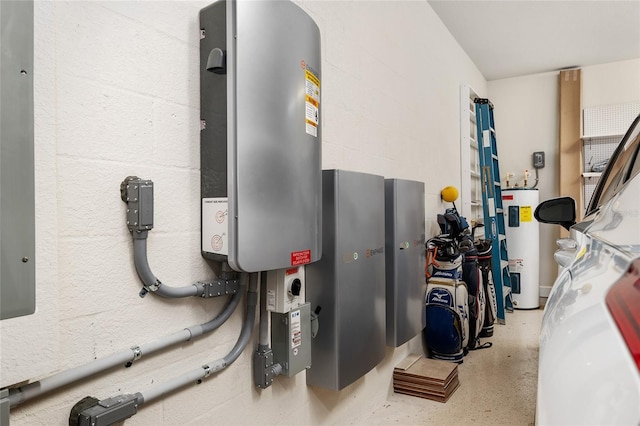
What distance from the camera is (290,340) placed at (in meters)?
1.69

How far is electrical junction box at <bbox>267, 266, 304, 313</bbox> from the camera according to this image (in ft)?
5.45

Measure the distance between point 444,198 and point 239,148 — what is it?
289 cm

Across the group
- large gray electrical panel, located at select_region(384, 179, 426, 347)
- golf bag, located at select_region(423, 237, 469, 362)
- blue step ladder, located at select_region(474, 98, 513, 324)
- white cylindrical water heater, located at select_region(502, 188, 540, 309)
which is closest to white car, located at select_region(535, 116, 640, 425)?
large gray electrical panel, located at select_region(384, 179, 426, 347)

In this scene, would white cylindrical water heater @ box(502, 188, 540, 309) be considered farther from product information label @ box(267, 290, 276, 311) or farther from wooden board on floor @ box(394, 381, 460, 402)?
product information label @ box(267, 290, 276, 311)

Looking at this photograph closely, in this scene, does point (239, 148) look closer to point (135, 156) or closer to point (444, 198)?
point (135, 156)

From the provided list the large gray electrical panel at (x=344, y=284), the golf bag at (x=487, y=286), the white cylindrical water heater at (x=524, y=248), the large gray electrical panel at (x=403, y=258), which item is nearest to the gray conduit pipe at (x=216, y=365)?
the large gray electrical panel at (x=344, y=284)

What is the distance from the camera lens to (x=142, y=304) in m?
1.25

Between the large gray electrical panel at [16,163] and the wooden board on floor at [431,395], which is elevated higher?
the large gray electrical panel at [16,163]

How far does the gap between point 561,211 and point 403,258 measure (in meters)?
1.02

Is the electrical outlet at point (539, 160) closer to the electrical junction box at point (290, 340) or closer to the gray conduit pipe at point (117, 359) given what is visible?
the electrical junction box at point (290, 340)

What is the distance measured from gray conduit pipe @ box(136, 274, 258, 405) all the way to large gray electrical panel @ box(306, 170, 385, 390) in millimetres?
448

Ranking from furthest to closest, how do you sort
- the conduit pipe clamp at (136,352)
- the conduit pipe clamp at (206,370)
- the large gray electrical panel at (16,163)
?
the conduit pipe clamp at (206,370), the conduit pipe clamp at (136,352), the large gray electrical panel at (16,163)

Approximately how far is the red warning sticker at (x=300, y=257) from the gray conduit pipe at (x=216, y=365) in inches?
8.5

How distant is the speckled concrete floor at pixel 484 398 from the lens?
242 cm
